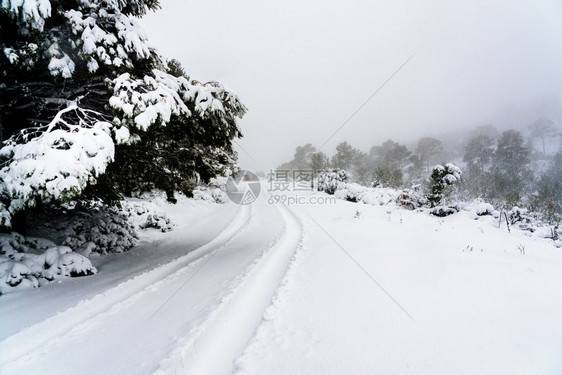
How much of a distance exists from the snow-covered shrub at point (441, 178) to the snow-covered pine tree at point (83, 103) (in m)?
11.9

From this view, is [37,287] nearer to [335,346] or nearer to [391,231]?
[335,346]

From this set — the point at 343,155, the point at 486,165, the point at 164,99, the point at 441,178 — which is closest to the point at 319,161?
the point at 343,155

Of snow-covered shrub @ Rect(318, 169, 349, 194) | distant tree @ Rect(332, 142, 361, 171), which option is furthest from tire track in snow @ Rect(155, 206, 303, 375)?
distant tree @ Rect(332, 142, 361, 171)

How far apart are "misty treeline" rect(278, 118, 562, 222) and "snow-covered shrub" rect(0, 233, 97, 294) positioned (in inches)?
718

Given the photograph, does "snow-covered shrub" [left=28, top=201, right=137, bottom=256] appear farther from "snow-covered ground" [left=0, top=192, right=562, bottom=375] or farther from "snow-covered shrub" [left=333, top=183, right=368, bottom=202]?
"snow-covered shrub" [left=333, top=183, right=368, bottom=202]

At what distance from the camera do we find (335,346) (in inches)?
99.8

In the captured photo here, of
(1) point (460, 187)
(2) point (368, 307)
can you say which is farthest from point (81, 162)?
(1) point (460, 187)

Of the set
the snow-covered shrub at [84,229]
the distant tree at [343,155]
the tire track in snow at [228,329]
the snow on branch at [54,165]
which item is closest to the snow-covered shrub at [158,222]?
the snow-covered shrub at [84,229]

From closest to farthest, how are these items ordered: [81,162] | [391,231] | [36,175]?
[36,175] < [81,162] < [391,231]

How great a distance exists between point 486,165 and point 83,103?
86.8m

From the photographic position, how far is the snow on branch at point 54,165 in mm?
3480

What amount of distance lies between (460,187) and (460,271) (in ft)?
123

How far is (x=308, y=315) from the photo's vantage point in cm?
321

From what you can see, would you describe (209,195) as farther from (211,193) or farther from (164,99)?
(164,99)
